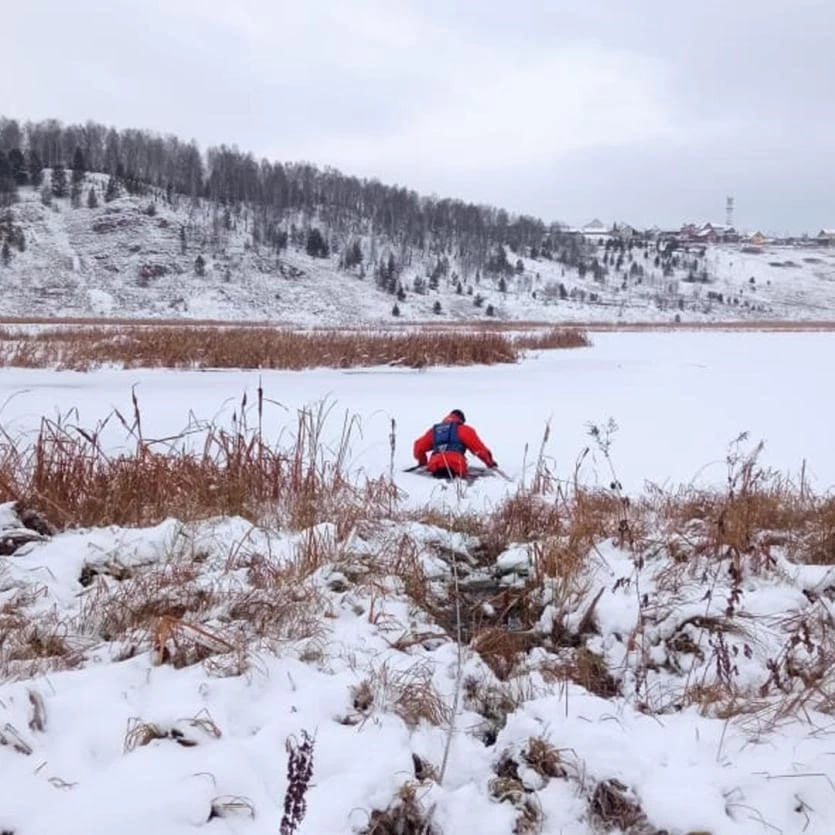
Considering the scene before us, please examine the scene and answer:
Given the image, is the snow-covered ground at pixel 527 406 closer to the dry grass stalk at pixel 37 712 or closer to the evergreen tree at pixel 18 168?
the dry grass stalk at pixel 37 712

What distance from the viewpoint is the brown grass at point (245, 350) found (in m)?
14.5

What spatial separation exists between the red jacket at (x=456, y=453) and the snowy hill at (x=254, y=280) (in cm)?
5405

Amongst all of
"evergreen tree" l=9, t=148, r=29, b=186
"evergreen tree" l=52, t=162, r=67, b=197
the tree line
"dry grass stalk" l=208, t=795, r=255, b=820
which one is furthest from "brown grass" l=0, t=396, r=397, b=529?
"evergreen tree" l=9, t=148, r=29, b=186

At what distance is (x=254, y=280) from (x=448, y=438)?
210 ft

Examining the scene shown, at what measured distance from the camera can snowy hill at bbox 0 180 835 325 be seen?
197 feet

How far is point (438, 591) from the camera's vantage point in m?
3.33

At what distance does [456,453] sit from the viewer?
6590 millimetres

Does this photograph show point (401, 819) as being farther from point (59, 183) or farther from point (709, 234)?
point (709, 234)

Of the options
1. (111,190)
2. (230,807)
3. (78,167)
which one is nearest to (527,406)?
(230,807)

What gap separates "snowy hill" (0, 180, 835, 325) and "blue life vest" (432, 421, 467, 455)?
178 ft

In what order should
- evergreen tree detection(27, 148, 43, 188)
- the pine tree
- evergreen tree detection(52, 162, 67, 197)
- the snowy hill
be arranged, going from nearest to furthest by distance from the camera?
the snowy hill
the pine tree
evergreen tree detection(52, 162, 67, 197)
evergreen tree detection(27, 148, 43, 188)

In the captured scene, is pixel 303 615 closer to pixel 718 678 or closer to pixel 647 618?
pixel 647 618

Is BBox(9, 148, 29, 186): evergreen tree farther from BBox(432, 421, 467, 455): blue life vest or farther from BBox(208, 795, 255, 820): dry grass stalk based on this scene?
BBox(208, 795, 255, 820): dry grass stalk

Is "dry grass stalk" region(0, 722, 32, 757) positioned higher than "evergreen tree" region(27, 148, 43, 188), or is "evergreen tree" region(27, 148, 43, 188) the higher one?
"evergreen tree" region(27, 148, 43, 188)
